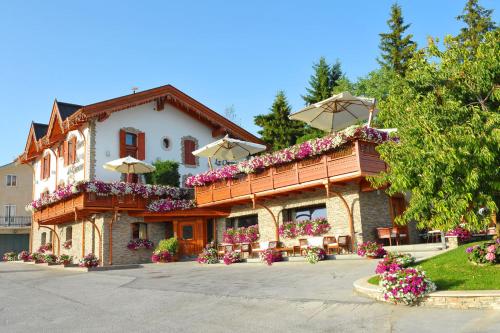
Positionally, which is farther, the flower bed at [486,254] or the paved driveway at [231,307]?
the flower bed at [486,254]

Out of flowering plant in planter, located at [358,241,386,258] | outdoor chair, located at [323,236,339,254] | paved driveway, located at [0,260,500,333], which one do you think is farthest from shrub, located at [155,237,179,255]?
flowering plant in planter, located at [358,241,386,258]

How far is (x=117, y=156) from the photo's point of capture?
24594 millimetres

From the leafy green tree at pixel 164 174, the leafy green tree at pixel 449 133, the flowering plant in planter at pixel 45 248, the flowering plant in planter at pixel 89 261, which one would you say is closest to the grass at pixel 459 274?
the leafy green tree at pixel 449 133

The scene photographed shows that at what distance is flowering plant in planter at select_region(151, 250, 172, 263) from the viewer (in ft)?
72.4

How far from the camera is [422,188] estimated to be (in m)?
9.64

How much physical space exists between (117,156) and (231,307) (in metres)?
17.2

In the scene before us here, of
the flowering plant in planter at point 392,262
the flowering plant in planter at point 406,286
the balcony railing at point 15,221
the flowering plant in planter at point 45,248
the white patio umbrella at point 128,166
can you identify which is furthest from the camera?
the balcony railing at point 15,221

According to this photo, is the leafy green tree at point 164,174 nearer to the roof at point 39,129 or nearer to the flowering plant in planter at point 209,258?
the flowering plant in planter at point 209,258

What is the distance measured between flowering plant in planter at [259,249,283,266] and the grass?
6.32 metres

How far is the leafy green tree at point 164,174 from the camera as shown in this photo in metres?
25.0

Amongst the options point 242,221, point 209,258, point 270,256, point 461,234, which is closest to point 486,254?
point 461,234

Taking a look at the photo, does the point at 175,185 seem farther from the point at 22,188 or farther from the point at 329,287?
the point at 22,188

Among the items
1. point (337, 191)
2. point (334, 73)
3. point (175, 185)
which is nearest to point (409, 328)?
point (337, 191)

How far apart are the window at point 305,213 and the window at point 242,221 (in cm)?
236
